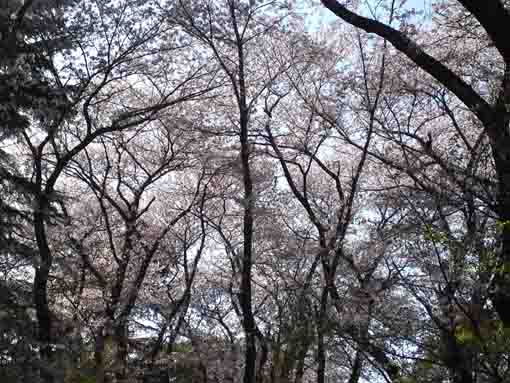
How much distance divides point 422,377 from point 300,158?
7665 mm

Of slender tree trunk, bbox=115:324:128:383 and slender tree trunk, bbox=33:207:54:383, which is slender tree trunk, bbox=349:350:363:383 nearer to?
slender tree trunk, bbox=115:324:128:383

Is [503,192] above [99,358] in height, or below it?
above

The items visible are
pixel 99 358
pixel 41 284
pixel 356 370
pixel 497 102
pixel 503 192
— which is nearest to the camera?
pixel 503 192

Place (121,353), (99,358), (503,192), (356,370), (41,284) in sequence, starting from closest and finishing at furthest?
(503,192) → (41,284) → (99,358) → (121,353) → (356,370)

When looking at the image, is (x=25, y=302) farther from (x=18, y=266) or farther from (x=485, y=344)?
(x=485, y=344)

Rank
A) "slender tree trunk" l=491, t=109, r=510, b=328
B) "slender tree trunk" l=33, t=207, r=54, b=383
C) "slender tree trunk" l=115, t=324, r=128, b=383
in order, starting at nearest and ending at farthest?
"slender tree trunk" l=491, t=109, r=510, b=328, "slender tree trunk" l=33, t=207, r=54, b=383, "slender tree trunk" l=115, t=324, r=128, b=383

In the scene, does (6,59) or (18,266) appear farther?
(18,266)

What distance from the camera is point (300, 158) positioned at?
44.7ft

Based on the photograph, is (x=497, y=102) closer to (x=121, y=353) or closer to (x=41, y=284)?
(x=41, y=284)

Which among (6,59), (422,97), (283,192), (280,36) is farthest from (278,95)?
(6,59)

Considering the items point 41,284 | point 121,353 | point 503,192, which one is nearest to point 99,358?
point 121,353

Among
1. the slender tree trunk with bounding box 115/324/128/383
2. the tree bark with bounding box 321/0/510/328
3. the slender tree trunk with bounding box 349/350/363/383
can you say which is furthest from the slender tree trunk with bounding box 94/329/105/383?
the tree bark with bounding box 321/0/510/328

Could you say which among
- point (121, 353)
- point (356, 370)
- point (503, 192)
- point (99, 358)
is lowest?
point (99, 358)

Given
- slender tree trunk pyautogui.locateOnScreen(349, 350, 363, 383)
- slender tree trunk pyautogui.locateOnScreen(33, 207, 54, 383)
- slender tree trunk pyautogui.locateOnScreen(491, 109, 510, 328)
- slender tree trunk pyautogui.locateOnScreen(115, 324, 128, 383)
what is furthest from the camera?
slender tree trunk pyautogui.locateOnScreen(349, 350, 363, 383)
